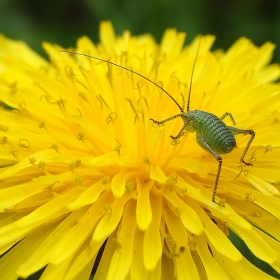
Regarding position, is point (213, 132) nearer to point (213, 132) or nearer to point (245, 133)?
point (213, 132)

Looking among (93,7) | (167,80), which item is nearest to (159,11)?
(93,7)

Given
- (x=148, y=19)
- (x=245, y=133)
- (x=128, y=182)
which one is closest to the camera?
(x=128, y=182)

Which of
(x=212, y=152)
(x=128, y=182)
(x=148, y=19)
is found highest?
(x=148, y=19)

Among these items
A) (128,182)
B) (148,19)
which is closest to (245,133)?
(128,182)

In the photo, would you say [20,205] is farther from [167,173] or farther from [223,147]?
[223,147]

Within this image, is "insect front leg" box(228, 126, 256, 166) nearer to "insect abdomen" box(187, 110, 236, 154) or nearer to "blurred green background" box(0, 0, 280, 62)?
"insect abdomen" box(187, 110, 236, 154)

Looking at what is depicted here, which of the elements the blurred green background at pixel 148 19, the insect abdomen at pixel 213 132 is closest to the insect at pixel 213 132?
the insect abdomen at pixel 213 132

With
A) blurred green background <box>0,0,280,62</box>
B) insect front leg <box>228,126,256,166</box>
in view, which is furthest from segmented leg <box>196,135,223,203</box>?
blurred green background <box>0,0,280,62</box>
